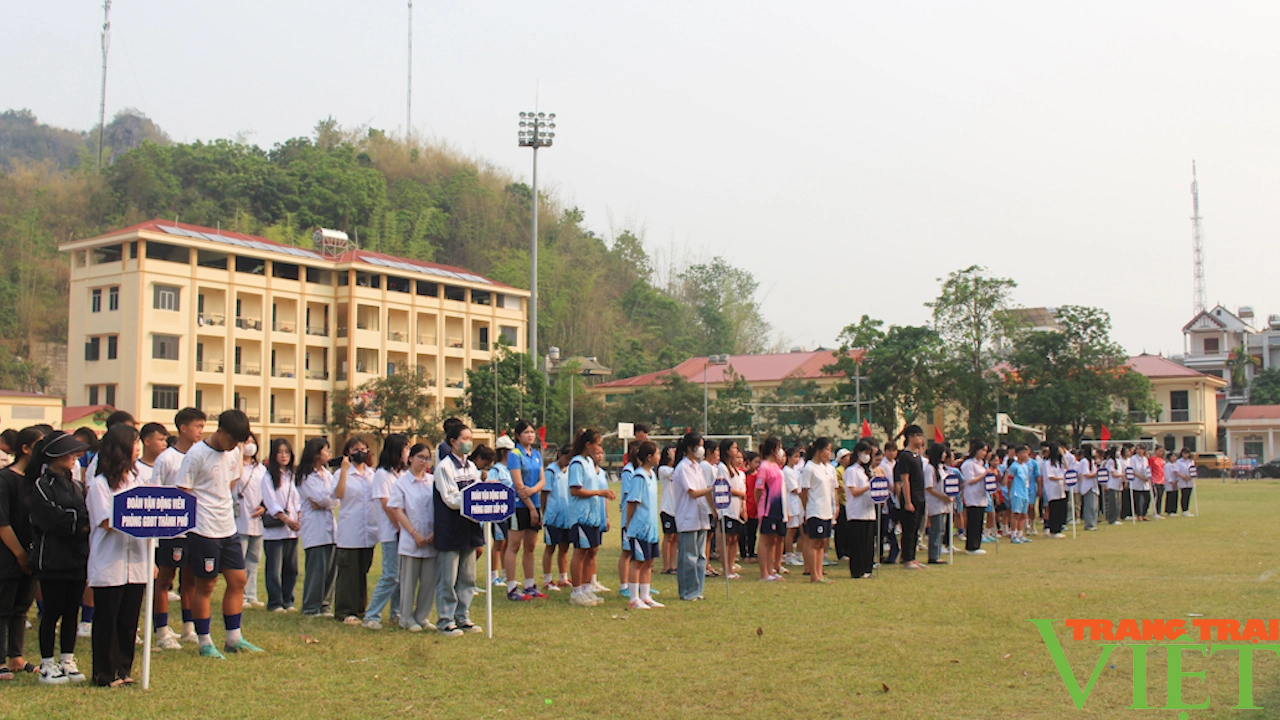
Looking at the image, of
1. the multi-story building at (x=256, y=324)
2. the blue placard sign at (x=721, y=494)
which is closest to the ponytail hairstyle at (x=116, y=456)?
the blue placard sign at (x=721, y=494)

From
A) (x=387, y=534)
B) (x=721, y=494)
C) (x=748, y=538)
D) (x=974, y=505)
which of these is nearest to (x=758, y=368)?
(x=974, y=505)

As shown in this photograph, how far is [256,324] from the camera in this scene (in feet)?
183

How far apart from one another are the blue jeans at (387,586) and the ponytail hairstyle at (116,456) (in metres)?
2.90

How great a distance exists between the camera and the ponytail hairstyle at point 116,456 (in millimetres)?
6824

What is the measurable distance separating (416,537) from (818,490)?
220 inches

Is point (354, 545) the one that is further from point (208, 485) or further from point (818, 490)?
point (818, 490)

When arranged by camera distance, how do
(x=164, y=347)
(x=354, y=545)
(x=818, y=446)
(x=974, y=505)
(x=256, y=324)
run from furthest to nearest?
(x=256, y=324) < (x=164, y=347) < (x=974, y=505) < (x=818, y=446) < (x=354, y=545)

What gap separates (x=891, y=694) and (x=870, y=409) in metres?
46.7

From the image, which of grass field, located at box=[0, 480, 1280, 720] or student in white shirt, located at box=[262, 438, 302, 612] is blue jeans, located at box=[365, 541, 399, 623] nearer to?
grass field, located at box=[0, 480, 1280, 720]

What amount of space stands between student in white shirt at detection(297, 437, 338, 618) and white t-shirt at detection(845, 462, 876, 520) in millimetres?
6419

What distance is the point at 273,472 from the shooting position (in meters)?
10.2

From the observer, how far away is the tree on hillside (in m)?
48.7

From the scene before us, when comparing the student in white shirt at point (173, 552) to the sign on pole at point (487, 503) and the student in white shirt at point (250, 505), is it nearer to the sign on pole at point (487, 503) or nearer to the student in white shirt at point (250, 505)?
the student in white shirt at point (250, 505)

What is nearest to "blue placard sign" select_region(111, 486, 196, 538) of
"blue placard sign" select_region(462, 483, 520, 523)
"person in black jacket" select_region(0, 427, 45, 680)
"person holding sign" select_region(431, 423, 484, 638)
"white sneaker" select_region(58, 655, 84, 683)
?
"person in black jacket" select_region(0, 427, 45, 680)
